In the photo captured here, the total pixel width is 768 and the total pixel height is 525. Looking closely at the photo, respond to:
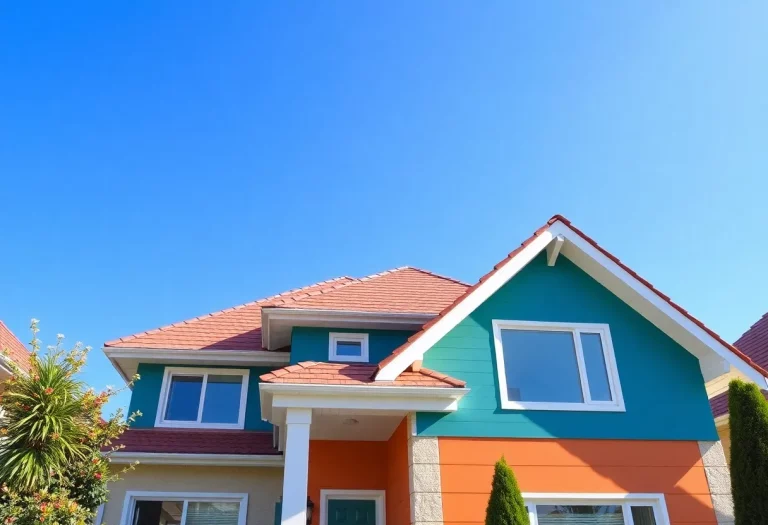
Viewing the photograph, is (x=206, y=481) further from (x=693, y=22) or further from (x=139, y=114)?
(x=693, y=22)

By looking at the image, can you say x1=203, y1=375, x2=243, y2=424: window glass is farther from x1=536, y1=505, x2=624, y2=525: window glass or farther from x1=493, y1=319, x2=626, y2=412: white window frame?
x1=536, y1=505, x2=624, y2=525: window glass

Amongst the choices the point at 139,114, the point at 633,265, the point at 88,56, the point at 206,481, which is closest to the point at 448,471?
the point at 633,265

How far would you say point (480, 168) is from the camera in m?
11.8

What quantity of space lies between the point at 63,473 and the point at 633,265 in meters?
10.3

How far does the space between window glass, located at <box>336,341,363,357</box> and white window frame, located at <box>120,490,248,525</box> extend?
11.2 ft

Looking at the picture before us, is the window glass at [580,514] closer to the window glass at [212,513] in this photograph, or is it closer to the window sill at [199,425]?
the window glass at [212,513]

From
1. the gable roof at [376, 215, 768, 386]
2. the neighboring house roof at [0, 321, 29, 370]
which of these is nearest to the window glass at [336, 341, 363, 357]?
the gable roof at [376, 215, 768, 386]

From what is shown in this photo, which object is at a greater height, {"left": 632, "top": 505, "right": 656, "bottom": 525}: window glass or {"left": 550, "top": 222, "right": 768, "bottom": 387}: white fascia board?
{"left": 550, "top": 222, "right": 768, "bottom": 387}: white fascia board

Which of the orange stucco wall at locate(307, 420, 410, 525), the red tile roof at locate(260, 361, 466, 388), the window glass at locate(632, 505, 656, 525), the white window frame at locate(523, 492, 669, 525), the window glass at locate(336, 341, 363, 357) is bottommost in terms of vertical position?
the window glass at locate(632, 505, 656, 525)

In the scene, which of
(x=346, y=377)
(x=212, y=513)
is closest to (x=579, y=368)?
(x=346, y=377)

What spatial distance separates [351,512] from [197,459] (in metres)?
3.27

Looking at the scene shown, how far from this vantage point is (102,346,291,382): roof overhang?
464 inches

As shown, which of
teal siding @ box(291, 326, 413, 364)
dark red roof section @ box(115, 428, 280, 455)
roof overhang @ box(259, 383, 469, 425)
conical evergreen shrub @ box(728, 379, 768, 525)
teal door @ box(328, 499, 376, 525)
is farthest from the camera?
teal siding @ box(291, 326, 413, 364)

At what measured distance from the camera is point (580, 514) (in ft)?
24.5
